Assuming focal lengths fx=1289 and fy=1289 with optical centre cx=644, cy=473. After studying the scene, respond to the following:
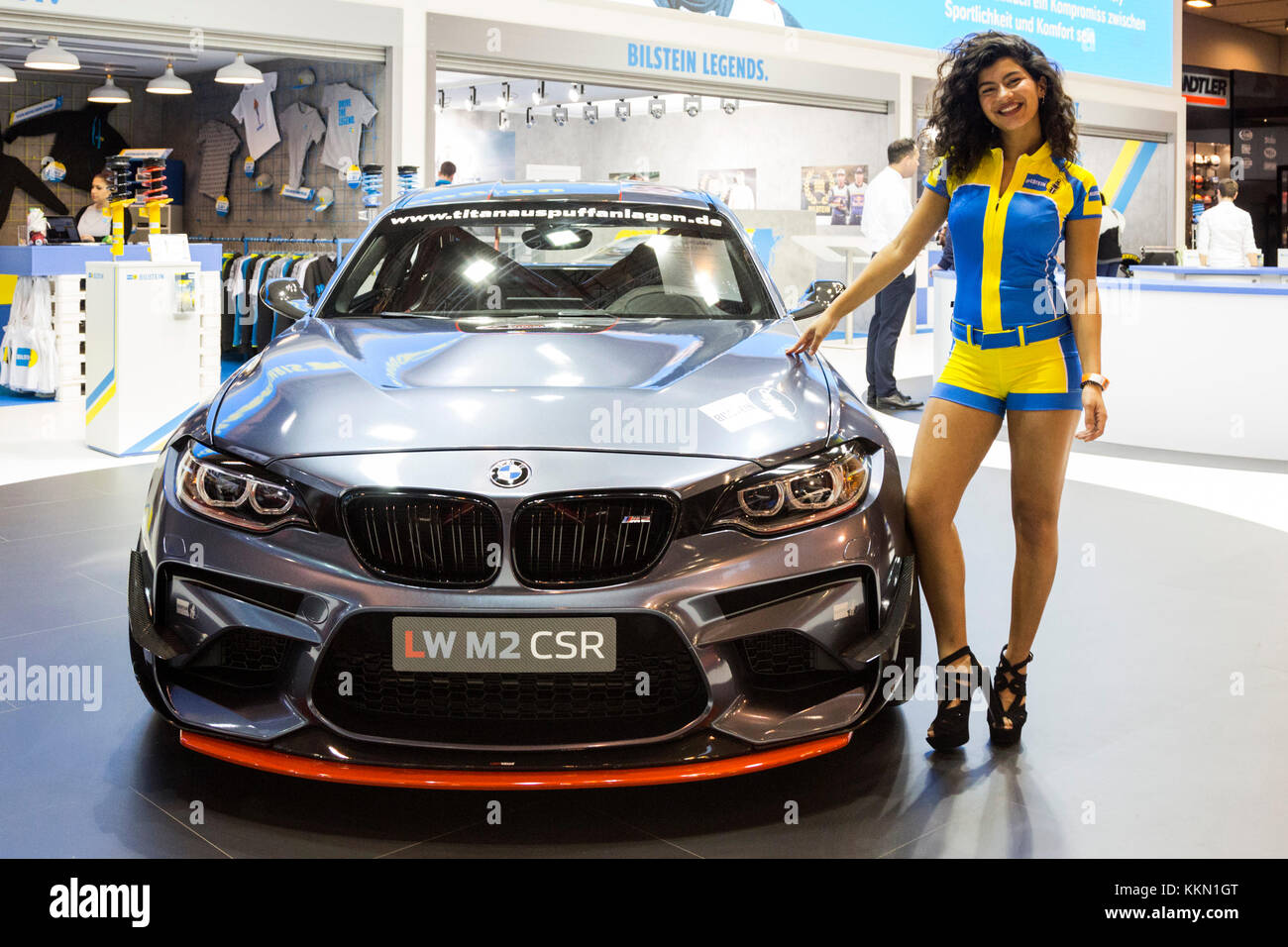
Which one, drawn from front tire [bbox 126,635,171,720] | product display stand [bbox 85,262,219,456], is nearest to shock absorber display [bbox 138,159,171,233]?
product display stand [bbox 85,262,219,456]

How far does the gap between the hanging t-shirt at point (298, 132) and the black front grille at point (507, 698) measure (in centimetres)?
1049

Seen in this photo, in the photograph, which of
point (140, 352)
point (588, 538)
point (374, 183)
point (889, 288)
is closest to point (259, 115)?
point (374, 183)

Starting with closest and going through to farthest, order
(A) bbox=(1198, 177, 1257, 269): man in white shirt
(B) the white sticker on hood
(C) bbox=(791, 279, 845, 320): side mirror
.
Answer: (B) the white sticker on hood → (C) bbox=(791, 279, 845, 320): side mirror → (A) bbox=(1198, 177, 1257, 269): man in white shirt

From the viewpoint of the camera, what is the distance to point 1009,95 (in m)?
2.48

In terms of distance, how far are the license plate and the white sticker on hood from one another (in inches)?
18.0

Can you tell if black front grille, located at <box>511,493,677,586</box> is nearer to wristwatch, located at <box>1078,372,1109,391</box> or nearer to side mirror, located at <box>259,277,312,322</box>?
wristwatch, located at <box>1078,372,1109,391</box>

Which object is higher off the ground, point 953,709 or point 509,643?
point 509,643

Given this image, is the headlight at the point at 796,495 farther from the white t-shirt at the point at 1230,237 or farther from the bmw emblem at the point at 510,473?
the white t-shirt at the point at 1230,237

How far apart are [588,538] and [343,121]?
999 centimetres

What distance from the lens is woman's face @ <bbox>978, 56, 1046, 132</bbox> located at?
2480 millimetres

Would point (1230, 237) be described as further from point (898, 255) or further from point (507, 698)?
point (507, 698)

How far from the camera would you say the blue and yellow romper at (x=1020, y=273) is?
98.8 inches

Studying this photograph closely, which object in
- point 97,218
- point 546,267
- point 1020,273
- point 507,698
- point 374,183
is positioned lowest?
point 507,698

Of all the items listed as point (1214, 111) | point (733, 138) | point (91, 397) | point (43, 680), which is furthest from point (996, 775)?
point (1214, 111)
